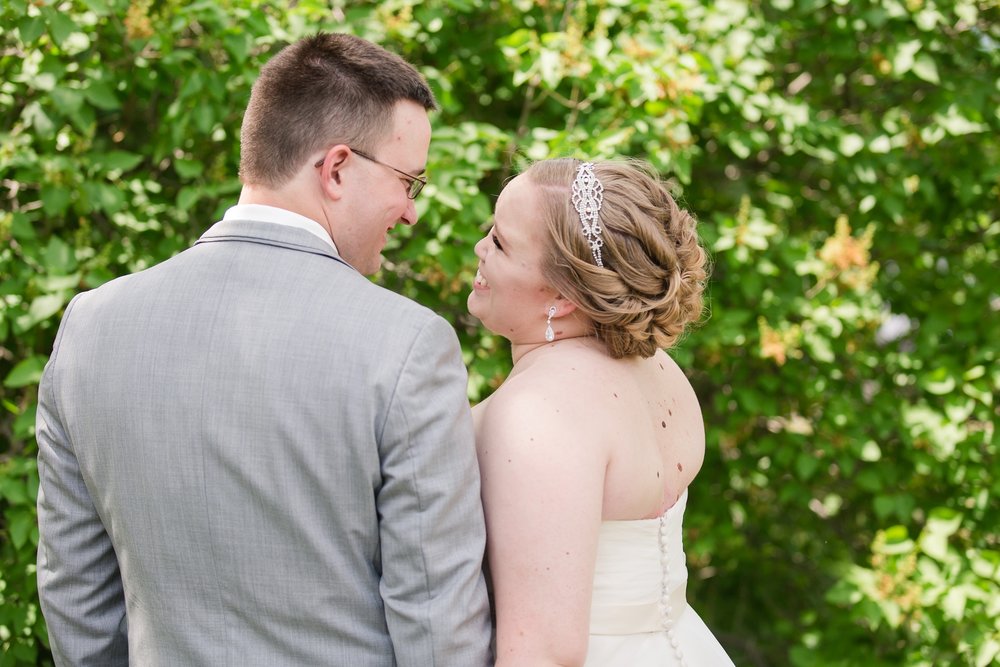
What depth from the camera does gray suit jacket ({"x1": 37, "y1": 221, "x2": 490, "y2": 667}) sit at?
154cm

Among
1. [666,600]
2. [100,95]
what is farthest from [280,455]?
[100,95]

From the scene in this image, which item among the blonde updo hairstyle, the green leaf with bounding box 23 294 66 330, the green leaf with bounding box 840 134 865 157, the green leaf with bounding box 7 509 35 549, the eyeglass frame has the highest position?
the eyeglass frame

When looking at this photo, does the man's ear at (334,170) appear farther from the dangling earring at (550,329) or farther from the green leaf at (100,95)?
the green leaf at (100,95)

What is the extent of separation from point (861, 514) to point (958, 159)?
5.21 feet

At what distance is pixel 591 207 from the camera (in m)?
1.89

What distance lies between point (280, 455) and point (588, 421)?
1.84 feet

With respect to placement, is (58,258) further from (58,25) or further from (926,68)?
(926,68)

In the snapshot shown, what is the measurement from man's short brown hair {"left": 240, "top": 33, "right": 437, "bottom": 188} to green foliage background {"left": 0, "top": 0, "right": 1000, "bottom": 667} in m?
1.03

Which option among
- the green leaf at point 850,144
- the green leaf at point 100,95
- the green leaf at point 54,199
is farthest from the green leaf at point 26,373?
the green leaf at point 850,144

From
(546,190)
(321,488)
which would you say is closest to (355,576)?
(321,488)

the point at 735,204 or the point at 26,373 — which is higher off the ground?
the point at 26,373

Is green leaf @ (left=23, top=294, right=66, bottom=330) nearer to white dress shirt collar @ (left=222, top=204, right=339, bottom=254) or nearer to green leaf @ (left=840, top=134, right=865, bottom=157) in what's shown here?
white dress shirt collar @ (left=222, top=204, right=339, bottom=254)

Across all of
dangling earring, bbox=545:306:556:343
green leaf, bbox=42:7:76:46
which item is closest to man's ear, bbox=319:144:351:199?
dangling earring, bbox=545:306:556:343

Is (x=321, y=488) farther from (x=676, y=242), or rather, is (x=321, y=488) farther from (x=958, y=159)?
(x=958, y=159)
